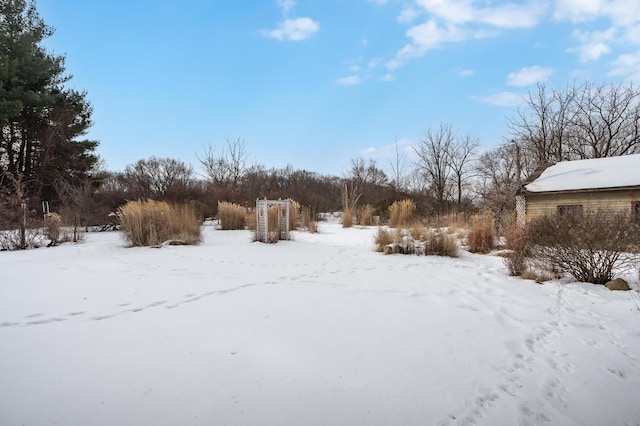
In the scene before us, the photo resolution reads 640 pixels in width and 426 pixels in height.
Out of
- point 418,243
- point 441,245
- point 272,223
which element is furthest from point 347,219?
point 441,245

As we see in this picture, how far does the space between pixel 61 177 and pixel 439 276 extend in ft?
57.3

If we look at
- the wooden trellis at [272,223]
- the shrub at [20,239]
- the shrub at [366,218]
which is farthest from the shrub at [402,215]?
the shrub at [20,239]

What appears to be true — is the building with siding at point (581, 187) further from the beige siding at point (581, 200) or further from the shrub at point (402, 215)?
the shrub at point (402, 215)

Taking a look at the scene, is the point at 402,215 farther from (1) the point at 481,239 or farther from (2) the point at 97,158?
(2) the point at 97,158

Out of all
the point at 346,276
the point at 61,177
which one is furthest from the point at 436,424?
the point at 61,177

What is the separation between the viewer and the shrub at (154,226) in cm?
767

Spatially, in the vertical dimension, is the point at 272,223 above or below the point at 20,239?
above

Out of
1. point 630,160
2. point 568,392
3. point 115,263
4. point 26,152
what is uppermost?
point 26,152

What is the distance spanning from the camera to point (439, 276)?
498cm

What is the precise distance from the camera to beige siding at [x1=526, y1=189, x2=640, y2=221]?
1032 centimetres

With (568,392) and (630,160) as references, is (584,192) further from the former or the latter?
(568,392)

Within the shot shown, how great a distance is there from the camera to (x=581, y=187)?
11117 millimetres

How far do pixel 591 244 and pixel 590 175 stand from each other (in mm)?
9894

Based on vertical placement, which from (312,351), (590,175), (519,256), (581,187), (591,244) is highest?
(590,175)
